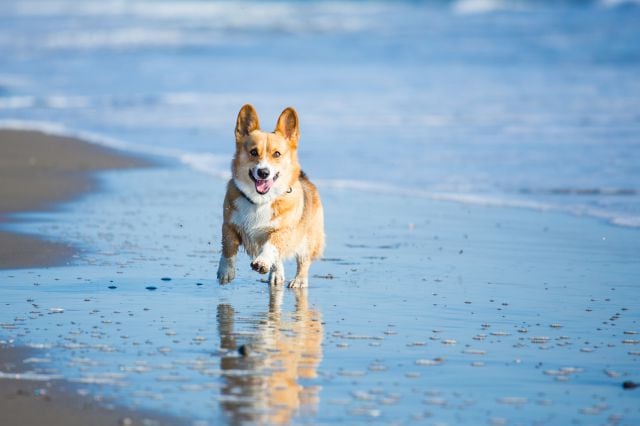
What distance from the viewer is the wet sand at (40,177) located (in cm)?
658

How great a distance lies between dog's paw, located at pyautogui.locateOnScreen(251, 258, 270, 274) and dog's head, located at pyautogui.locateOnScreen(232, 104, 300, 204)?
15.5 inches

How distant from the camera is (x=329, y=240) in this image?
7230mm

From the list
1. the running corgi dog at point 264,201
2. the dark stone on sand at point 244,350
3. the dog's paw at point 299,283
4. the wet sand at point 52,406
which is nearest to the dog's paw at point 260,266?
the running corgi dog at point 264,201

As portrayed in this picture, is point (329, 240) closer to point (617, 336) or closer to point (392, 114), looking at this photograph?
point (617, 336)

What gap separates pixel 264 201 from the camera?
19.6 ft

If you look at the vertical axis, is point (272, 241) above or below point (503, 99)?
below

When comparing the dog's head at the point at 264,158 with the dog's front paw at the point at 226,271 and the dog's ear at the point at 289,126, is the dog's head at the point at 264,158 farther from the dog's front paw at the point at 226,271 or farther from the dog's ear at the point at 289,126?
the dog's front paw at the point at 226,271

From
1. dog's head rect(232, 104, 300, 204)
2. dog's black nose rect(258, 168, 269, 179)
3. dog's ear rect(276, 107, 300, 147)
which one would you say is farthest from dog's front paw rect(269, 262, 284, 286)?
dog's ear rect(276, 107, 300, 147)

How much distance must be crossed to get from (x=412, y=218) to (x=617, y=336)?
3.34 meters

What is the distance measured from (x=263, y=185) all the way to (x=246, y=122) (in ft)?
1.19

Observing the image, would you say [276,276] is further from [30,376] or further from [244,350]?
[30,376]

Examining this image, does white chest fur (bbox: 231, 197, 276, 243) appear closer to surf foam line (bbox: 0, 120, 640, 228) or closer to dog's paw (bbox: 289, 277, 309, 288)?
dog's paw (bbox: 289, 277, 309, 288)

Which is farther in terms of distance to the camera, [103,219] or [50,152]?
[50,152]

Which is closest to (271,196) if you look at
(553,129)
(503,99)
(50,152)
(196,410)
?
(196,410)
